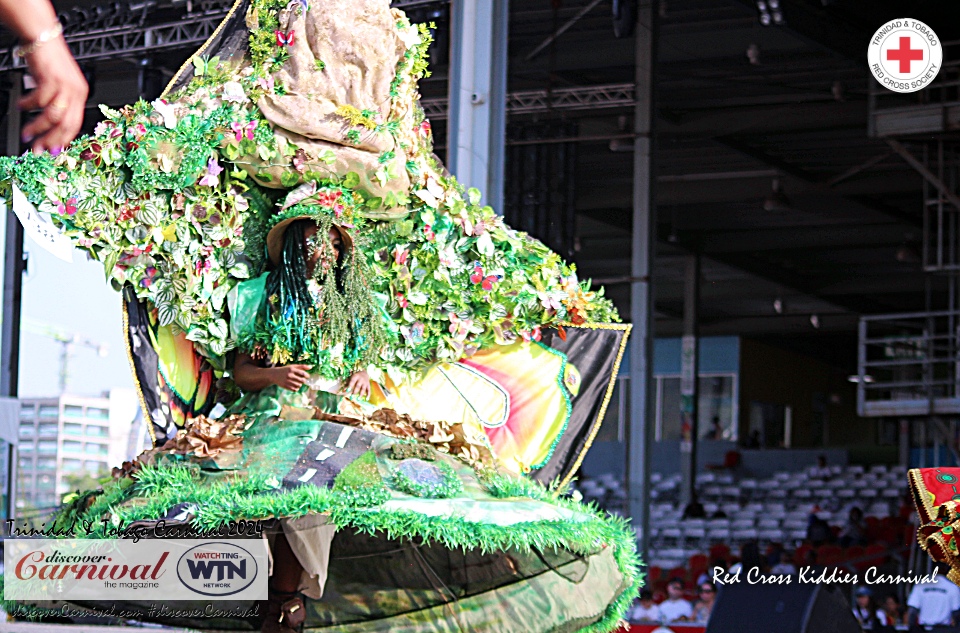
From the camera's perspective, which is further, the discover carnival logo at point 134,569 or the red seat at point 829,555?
the red seat at point 829,555

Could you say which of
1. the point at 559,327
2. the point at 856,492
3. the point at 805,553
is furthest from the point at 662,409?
the point at 559,327

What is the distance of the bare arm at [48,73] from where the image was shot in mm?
2715

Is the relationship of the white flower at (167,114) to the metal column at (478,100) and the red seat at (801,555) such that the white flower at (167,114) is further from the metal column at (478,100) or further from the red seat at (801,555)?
the red seat at (801,555)

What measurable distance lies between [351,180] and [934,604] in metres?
7.36

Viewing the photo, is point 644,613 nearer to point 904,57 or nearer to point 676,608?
point 676,608

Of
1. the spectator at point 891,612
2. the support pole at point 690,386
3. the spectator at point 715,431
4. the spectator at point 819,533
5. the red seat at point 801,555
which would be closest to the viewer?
the spectator at point 891,612

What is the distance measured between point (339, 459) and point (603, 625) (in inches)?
44.8

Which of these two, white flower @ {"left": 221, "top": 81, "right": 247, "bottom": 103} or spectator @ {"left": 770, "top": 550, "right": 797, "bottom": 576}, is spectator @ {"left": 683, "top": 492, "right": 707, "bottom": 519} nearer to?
spectator @ {"left": 770, "top": 550, "right": 797, "bottom": 576}

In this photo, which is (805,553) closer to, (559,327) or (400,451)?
(559,327)

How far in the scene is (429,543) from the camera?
443cm

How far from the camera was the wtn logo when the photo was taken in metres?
4.35

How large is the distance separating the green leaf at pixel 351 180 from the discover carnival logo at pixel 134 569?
135cm

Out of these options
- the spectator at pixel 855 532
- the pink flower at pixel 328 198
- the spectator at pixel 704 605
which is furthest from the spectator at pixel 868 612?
the pink flower at pixel 328 198

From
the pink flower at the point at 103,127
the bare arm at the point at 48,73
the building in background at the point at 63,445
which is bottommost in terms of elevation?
the building in background at the point at 63,445
